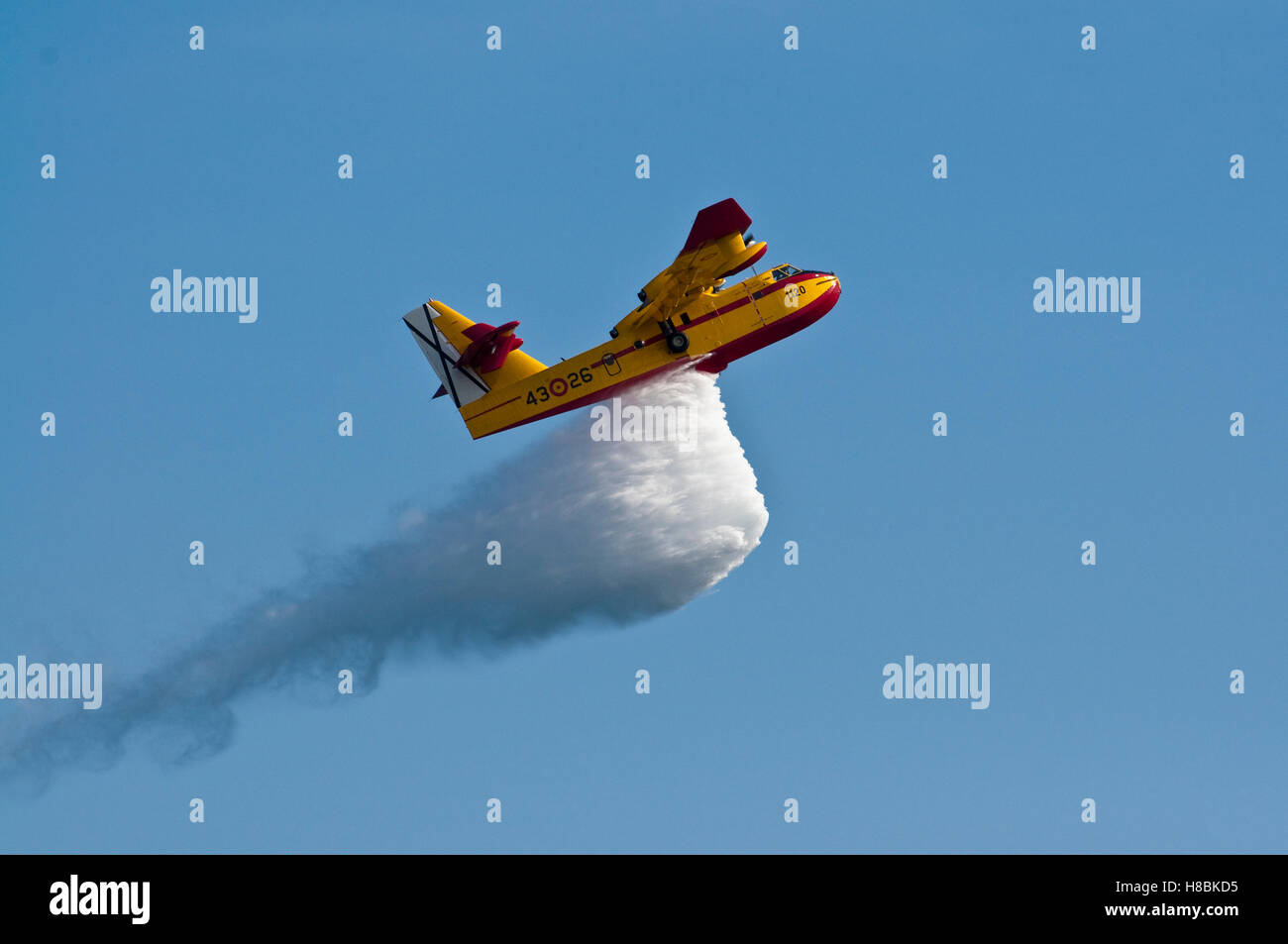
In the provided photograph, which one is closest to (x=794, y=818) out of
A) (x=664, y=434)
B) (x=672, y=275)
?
(x=664, y=434)

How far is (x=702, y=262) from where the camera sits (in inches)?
1550

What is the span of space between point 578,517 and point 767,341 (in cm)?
565

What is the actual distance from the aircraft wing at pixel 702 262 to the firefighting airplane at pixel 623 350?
0.04 m

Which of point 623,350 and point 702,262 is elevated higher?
point 702,262

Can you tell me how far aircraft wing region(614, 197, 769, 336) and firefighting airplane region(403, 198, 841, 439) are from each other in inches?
1.7

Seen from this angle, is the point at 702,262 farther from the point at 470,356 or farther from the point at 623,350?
the point at 470,356

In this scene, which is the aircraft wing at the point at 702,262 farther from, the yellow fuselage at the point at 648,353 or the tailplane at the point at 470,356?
the tailplane at the point at 470,356

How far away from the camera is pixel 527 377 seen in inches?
1604

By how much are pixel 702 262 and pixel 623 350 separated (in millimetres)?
2702

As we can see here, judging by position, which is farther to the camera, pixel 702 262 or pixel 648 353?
pixel 648 353

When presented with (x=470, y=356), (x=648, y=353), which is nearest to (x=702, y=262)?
(x=648, y=353)

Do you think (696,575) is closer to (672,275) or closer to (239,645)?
(672,275)

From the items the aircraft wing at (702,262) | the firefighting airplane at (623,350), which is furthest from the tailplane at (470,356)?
the aircraft wing at (702,262)

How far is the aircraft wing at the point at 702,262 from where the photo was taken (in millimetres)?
38969
